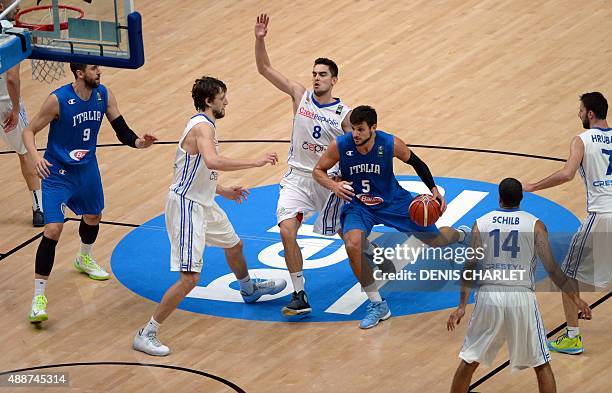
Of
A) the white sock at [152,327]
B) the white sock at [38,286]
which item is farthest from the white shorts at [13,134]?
the white sock at [152,327]

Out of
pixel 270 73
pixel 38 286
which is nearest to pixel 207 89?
pixel 270 73

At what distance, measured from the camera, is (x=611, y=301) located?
966 cm

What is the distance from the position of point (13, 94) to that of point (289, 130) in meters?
3.71

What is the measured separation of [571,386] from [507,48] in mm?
7241

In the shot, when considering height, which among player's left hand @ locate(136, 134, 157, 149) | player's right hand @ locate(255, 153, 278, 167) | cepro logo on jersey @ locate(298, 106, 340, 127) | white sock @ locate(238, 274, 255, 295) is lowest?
white sock @ locate(238, 274, 255, 295)

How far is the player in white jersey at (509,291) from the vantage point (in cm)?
771

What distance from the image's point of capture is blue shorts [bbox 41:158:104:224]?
9.94 m

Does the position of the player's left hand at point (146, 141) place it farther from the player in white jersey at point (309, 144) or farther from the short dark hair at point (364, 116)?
the short dark hair at point (364, 116)

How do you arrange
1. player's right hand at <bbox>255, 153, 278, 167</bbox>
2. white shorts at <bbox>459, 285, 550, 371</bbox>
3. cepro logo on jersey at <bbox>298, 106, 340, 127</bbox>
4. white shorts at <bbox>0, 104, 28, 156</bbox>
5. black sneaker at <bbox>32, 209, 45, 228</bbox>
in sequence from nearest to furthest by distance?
white shorts at <bbox>459, 285, 550, 371</bbox> → player's right hand at <bbox>255, 153, 278, 167</bbox> → cepro logo on jersey at <bbox>298, 106, 340, 127</bbox> → black sneaker at <bbox>32, 209, 45, 228</bbox> → white shorts at <bbox>0, 104, 28, 156</bbox>

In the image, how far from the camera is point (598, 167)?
895cm

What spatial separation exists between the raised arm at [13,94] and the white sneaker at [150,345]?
9.24ft

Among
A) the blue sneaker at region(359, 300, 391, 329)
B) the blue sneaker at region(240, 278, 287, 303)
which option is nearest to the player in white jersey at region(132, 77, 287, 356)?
the blue sneaker at region(240, 278, 287, 303)

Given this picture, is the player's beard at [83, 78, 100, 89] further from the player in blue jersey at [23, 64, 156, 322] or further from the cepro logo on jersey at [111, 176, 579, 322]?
the cepro logo on jersey at [111, 176, 579, 322]

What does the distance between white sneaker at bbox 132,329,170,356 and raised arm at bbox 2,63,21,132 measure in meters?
2.82
